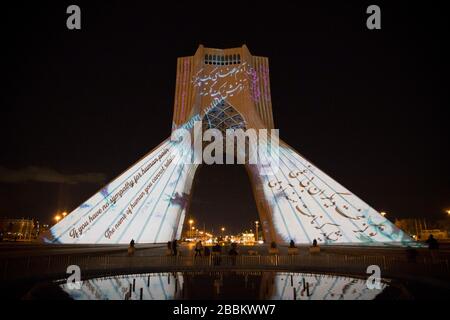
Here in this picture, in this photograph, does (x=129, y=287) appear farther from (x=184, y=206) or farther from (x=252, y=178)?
(x=252, y=178)

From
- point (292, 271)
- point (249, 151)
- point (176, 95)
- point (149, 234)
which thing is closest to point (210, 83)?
point (176, 95)

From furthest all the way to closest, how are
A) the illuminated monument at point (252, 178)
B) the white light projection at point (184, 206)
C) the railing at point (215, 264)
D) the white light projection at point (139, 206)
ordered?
the illuminated monument at point (252, 178) < the white light projection at point (184, 206) < the white light projection at point (139, 206) < the railing at point (215, 264)

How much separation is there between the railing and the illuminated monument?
726cm

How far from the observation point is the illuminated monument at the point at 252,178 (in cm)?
1748

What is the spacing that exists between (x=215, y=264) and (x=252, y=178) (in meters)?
14.3

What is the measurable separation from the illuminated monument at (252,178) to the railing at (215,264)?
726cm

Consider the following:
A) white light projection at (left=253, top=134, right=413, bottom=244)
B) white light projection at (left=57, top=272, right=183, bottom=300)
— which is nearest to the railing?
white light projection at (left=57, top=272, right=183, bottom=300)

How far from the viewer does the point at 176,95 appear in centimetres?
2481

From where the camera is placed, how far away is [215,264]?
11312 millimetres

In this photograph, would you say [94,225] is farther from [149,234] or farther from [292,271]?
[292,271]

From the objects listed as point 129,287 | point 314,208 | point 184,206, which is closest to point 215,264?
point 129,287

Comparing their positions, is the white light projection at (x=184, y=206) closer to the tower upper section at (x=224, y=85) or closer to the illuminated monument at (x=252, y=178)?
the illuminated monument at (x=252, y=178)

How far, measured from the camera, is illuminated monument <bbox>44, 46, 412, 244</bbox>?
1748 cm

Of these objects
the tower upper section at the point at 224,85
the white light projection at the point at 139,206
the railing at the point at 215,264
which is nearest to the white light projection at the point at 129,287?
the railing at the point at 215,264
